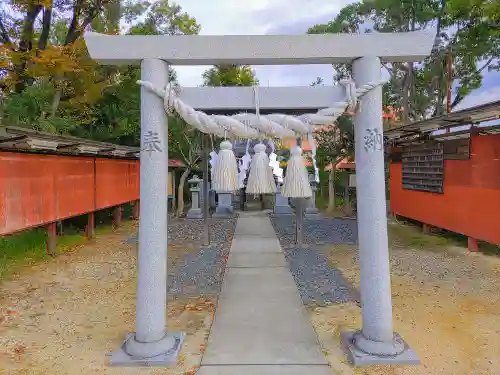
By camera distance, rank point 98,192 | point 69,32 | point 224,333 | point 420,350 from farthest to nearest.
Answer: point 69,32 → point 98,192 → point 224,333 → point 420,350

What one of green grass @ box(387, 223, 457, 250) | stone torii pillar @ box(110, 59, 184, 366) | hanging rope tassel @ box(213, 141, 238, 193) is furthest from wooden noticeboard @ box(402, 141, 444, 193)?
stone torii pillar @ box(110, 59, 184, 366)

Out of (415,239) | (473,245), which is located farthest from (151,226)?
(415,239)

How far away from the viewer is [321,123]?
132 inches

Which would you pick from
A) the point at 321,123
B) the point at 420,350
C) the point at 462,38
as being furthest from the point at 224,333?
the point at 462,38

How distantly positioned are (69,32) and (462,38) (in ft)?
45.2

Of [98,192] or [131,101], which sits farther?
[131,101]

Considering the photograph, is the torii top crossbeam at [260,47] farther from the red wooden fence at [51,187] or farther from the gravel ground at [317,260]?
the red wooden fence at [51,187]

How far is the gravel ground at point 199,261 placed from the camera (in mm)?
5852

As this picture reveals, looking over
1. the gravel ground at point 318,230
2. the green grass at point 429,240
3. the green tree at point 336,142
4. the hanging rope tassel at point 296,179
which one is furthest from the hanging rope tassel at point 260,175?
the green tree at point 336,142

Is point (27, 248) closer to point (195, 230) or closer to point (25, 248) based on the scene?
point (25, 248)

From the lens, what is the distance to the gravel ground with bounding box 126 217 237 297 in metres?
5.85

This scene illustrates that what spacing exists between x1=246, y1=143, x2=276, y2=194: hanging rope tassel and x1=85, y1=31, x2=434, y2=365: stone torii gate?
50 centimetres

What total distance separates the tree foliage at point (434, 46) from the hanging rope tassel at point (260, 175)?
11.6 m

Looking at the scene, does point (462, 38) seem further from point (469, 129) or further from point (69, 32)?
point (69, 32)
